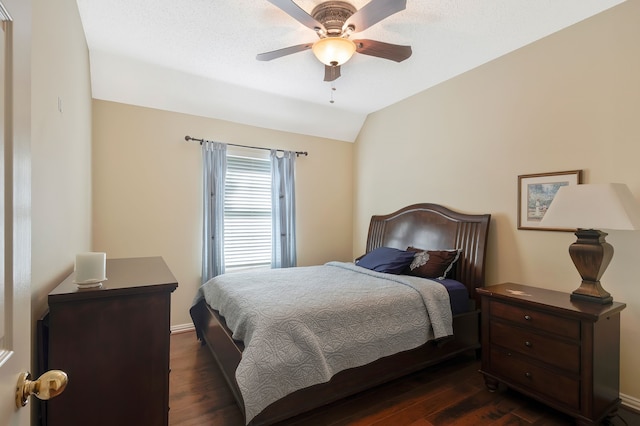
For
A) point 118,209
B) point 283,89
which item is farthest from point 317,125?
point 118,209

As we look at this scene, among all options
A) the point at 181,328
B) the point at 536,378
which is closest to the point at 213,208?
the point at 181,328

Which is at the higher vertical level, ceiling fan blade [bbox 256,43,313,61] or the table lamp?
ceiling fan blade [bbox 256,43,313,61]

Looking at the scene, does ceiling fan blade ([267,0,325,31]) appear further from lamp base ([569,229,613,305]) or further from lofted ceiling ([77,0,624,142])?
lamp base ([569,229,613,305])

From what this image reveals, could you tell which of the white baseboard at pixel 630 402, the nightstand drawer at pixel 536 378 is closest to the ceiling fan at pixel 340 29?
the nightstand drawer at pixel 536 378

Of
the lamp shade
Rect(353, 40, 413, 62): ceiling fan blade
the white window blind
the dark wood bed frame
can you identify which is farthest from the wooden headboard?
Rect(353, 40, 413, 62): ceiling fan blade

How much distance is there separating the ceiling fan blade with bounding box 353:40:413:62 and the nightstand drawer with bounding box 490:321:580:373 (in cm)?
212

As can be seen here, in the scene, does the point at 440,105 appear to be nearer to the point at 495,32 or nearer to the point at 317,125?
the point at 495,32

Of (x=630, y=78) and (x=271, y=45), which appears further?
(x=271, y=45)

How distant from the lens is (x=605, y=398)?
194 centimetres

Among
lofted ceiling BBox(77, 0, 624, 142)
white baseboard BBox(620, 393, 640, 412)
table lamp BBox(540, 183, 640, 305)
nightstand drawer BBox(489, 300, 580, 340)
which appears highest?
lofted ceiling BBox(77, 0, 624, 142)

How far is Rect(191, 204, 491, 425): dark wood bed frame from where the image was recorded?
1971 millimetres

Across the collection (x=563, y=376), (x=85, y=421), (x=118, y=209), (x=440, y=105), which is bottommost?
(x=563, y=376)

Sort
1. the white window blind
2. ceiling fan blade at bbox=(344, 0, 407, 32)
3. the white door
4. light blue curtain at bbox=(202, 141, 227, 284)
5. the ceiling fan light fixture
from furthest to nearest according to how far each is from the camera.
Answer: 1. the white window blind
2. light blue curtain at bbox=(202, 141, 227, 284)
3. the ceiling fan light fixture
4. ceiling fan blade at bbox=(344, 0, 407, 32)
5. the white door

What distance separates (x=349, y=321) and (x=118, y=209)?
9.05 feet
